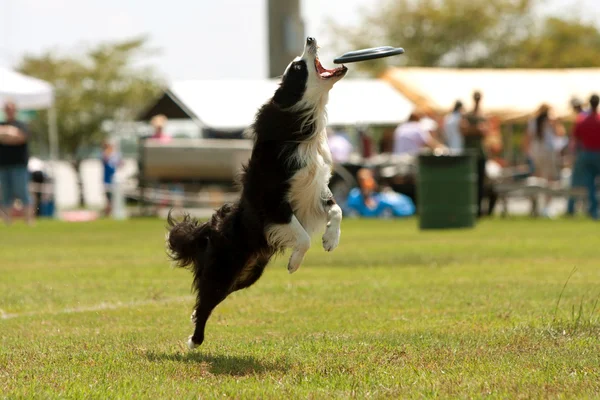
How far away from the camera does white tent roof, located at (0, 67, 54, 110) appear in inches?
875

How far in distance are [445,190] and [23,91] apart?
9.31 m

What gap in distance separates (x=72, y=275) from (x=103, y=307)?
2717 mm

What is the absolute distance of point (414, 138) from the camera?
885 inches

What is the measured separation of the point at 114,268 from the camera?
12602 mm

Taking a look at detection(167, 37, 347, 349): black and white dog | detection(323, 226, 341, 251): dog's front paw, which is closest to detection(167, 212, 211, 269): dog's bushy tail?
detection(167, 37, 347, 349): black and white dog

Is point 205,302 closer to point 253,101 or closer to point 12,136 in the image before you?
point 12,136

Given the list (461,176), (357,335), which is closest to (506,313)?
(357,335)

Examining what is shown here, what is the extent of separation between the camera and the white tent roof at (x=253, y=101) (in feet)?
82.1

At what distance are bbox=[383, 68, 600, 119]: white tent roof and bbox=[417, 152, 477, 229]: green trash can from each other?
8437 mm

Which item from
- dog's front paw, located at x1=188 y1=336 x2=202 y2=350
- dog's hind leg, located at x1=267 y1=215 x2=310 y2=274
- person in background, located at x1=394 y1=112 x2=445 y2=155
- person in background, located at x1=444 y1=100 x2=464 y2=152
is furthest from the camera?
person in background, located at x1=394 y1=112 x2=445 y2=155

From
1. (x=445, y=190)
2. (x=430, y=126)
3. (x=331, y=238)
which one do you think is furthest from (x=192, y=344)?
(x=430, y=126)

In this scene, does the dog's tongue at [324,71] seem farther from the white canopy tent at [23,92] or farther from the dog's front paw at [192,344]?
the white canopy tent at [23,92]

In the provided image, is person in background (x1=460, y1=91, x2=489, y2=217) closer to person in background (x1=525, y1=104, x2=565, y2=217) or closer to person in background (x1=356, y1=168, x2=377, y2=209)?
person in background (x1=525, y1=104, x2=565, y2=217)

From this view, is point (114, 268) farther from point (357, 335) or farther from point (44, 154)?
point (44, 154)
